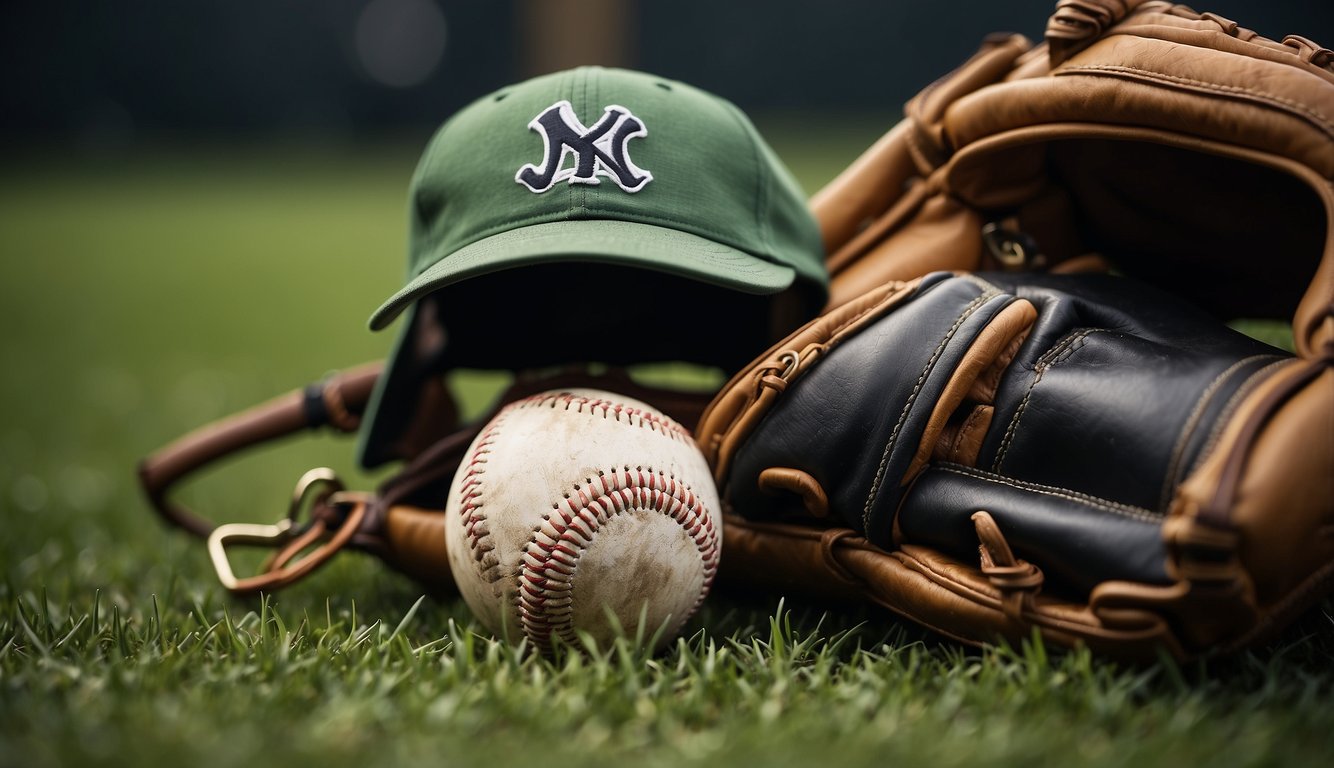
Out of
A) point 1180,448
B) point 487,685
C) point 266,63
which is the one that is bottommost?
point 487,685

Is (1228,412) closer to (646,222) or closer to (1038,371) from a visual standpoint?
(1038,371)

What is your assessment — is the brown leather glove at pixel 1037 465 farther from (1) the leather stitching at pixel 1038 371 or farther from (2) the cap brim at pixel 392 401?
(2) the cap brim at pixel 392 401

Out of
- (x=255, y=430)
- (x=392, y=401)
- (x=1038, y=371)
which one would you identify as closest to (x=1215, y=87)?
(x=1038, y=371)

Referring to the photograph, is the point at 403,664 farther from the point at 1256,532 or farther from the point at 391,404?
the point at 1256,532

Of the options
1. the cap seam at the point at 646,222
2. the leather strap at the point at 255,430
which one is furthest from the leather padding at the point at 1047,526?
the leather strap at the point at 255,430

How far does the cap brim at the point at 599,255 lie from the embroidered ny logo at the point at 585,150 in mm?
80

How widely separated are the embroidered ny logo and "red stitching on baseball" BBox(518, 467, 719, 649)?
1.50 ft

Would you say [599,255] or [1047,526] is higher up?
[599,255]

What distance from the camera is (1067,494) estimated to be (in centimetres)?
128

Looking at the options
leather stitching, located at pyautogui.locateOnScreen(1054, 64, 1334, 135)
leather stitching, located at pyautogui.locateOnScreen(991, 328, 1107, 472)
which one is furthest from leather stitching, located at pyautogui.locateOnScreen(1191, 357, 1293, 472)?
leather stitching, located at pyautogui.locateOnScreen(1054, 64, 1334, 135)

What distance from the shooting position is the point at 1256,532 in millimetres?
1104

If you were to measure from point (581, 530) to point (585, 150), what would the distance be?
58 centimetres

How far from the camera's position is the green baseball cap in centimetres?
148

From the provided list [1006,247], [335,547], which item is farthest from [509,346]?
[1006,247]
